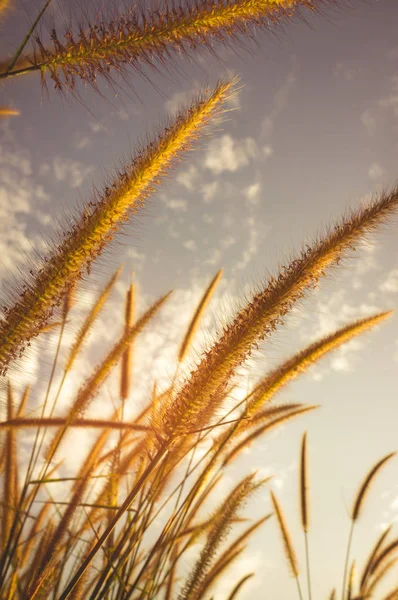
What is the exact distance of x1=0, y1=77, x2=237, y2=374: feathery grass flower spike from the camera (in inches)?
45.6

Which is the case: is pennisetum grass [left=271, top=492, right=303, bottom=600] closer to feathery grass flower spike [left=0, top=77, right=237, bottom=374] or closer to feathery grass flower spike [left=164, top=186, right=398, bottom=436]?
feathery grass flower spike [left=164, top=186, right=398, bottom=436]

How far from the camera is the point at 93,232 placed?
1.30 m

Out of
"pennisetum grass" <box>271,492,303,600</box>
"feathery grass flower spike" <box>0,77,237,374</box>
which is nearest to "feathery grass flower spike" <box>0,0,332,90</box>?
"feathery grass flower spike" <box>0,77,237,374</box>

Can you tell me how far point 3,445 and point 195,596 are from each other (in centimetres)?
138

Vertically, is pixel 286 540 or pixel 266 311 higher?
pixel 266 311

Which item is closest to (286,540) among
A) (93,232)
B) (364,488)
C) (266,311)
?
(364,488)

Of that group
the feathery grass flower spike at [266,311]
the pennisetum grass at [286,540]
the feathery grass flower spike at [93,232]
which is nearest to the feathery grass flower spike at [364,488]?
the pennisetum grass at [286,540]

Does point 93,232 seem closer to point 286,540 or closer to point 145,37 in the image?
point 145,37

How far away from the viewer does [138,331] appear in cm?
230

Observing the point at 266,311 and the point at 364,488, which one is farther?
the point at 364,488

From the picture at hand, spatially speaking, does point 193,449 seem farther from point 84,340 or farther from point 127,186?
point 127,186

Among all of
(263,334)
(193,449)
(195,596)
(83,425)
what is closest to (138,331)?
(83,425)

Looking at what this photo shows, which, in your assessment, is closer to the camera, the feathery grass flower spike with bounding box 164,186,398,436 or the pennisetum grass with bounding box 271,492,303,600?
the feathery grass flower spike with bounding box 164,186,398,436

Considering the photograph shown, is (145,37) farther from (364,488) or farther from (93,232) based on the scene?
(364,488)
